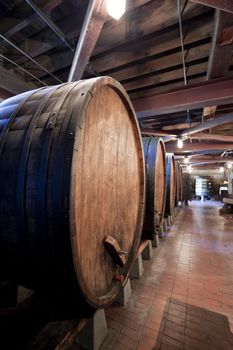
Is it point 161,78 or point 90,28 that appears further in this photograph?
point 161,78

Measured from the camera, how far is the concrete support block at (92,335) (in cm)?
166

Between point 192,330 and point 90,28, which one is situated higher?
point 90,28

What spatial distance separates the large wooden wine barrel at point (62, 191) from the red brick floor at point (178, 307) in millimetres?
1011

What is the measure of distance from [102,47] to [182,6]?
105cm

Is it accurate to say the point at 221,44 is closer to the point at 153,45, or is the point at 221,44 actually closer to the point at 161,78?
the point at 153,45

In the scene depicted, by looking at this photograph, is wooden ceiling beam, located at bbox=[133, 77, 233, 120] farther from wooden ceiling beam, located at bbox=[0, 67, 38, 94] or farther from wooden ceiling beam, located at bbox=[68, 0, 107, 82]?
wooden ceiling beam, located at bbox=[0, 67, 38, 94]

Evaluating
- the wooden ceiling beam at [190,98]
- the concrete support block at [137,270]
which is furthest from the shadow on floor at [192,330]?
the wooden ceiling beam at [190,98]

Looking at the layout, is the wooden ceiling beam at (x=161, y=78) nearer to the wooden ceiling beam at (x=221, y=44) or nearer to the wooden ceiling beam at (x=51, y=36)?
the wooden ceiling beam at (x=221, y=44)

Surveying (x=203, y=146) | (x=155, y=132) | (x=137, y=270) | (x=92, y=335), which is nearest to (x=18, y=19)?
(x=92, y=335)

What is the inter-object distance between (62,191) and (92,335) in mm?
1605

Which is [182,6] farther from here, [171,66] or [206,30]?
[171,66]

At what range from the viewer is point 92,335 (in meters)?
1.66

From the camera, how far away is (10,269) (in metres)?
1.00

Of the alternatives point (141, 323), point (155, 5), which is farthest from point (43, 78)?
point (141, 323)
